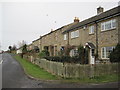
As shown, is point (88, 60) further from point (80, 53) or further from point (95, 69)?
point (95, 69)

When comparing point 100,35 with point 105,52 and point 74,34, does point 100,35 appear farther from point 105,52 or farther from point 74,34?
point 74,34

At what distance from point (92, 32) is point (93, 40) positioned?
3.99 feet

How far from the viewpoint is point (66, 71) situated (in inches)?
394

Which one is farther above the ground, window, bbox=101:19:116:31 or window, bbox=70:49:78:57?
window, bbox=101:19:116:31

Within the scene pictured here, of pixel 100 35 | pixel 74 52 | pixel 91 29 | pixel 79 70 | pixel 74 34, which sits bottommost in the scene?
pixel 79 70

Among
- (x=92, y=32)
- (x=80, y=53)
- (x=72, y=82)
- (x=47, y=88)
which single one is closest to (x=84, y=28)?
(x=92, y=32)

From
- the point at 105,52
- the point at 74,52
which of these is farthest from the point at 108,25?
the point at 74,52

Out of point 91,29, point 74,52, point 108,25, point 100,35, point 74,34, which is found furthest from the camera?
point 74,34

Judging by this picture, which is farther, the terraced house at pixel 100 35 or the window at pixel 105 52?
the window at pixel 105 52

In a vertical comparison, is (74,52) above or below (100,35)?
below

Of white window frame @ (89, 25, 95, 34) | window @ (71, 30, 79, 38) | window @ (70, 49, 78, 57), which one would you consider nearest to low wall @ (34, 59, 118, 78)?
white window frame @ (89, 25, 95, 34)

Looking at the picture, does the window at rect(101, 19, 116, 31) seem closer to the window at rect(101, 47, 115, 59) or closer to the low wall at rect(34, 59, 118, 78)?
the window at rect(101, 47, 115, 59)

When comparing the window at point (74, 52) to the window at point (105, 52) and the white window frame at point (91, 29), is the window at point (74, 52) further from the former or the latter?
the window at point (105, 52)

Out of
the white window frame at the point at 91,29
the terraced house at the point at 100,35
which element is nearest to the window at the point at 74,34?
the terraced house at the point at 100,35
